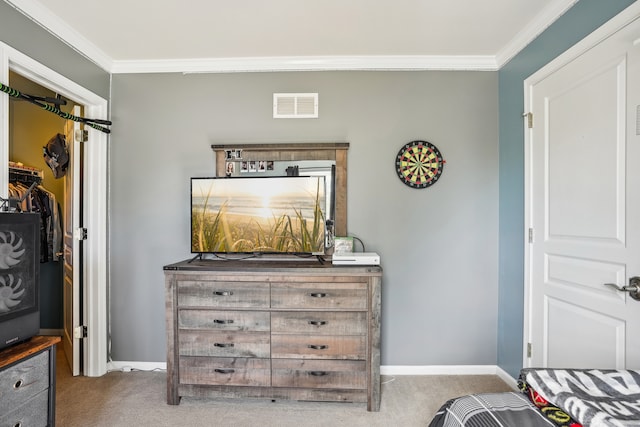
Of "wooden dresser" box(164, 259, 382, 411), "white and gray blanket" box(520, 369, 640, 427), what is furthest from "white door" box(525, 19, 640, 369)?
"wooden dresser" box(164, 259, 382, 411)

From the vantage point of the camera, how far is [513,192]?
2525 millimetres

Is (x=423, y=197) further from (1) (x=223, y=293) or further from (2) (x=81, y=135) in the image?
(2) (x=81, y=135)

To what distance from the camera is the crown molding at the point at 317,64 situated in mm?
2689

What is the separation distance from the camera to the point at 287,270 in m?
2.21

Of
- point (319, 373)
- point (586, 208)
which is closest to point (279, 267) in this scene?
point (319, 373)

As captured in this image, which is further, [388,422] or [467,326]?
[467,326]

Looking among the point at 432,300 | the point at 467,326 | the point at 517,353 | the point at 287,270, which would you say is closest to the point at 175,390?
the point at 287,270

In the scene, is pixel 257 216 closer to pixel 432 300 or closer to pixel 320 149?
pixel 320 149

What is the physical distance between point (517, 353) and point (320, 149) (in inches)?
86.1

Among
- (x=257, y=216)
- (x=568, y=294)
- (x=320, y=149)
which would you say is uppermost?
(x=320, y=149)

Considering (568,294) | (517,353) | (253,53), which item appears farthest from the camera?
(253,53)

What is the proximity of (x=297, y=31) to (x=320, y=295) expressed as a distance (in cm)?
186

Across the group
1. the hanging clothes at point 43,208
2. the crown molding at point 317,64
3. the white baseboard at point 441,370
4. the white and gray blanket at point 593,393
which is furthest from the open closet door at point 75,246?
the white and gray blanket at point 593,393

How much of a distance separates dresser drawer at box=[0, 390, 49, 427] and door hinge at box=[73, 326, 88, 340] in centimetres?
127
